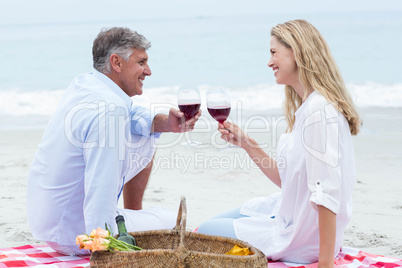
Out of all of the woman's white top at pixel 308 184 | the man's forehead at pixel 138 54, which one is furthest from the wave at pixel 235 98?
the woman's white top at pixel 308 184

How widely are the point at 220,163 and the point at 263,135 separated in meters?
1.69

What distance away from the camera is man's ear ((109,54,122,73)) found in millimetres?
3756

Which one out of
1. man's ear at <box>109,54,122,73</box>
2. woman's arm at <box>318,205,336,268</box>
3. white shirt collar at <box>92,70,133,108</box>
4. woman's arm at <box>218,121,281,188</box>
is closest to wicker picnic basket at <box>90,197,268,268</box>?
woman's arm at <box>318,205,336,268</box>

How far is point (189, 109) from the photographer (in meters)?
3.50

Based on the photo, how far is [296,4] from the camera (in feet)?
146

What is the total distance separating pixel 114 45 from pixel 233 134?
1.06 metres

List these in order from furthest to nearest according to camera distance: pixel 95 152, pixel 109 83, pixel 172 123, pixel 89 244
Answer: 1. pixel 172 123
2. pixel 109 83
3. pixel 95 152
4. pixel 89 244

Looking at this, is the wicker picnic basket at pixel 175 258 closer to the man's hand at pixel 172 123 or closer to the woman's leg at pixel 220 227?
the woman's leg at pixel 220 227

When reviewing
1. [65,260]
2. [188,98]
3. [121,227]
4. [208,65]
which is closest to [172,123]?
[188,98]

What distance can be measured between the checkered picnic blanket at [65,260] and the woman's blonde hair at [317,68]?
969 millimetres

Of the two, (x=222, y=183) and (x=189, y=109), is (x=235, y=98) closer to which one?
(x=222, y=183)

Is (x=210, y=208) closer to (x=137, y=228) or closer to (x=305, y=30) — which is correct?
(x=137, y=228)

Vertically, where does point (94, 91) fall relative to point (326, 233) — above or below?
above

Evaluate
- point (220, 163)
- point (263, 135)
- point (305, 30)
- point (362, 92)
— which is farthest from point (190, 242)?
point (362, 92)
